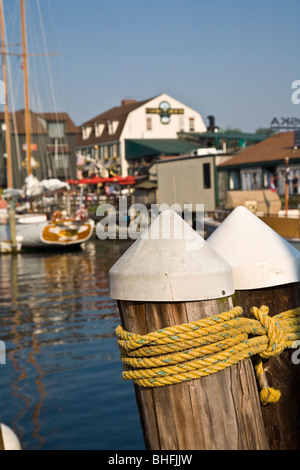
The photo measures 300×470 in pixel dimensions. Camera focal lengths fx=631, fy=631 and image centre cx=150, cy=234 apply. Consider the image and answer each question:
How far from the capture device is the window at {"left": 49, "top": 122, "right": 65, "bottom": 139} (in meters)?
71.5

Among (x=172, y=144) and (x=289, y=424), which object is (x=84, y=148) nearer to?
(x=172, y=144)

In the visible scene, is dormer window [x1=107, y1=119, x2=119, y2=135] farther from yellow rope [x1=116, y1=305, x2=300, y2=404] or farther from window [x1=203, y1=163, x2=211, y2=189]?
yellow rope [x1=116, y1=305, x2=300, y2=404]

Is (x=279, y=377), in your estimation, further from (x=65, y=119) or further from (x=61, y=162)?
(x=65, y=119)

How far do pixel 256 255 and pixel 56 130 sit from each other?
232ft

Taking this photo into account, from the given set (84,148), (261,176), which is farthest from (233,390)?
(84,148)

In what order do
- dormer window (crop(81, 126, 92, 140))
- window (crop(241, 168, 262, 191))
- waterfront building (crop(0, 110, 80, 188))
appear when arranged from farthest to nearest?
1. dormer window (crop(81, 126, 92, 140))
2. waterfront building (crop(0, 110, 80, 188))
3. window (crop(241, 168, 262, 191))

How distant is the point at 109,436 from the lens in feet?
25.8

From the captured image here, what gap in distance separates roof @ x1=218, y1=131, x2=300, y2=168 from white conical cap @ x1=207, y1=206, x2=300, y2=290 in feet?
118

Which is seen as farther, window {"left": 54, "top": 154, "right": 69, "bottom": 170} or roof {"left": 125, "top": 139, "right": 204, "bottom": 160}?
window {"left": 54, "top": 154, "right": 69, "bottom": 170}

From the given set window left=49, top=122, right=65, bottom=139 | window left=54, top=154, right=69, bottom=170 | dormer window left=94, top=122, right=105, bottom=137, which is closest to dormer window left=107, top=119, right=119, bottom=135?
dormer window left=94, top=122, right=105, bottom=137

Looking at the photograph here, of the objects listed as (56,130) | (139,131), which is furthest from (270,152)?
(56,130)

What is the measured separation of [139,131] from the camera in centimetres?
7038

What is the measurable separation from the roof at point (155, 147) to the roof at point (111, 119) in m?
2.31

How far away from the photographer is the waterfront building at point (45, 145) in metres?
70.1
